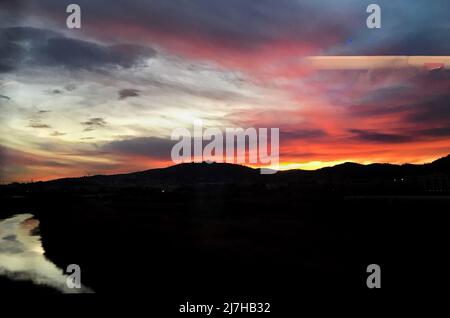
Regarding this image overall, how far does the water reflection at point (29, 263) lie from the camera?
1998cm

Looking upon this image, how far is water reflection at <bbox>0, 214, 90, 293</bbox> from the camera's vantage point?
787 inches

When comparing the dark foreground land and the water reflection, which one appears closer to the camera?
the dark foreground land

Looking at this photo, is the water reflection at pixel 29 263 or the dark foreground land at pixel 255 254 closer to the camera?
the dark foreground land at pixel 255 254

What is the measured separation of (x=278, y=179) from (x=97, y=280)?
17257cm

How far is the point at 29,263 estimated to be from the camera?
25438 mm
